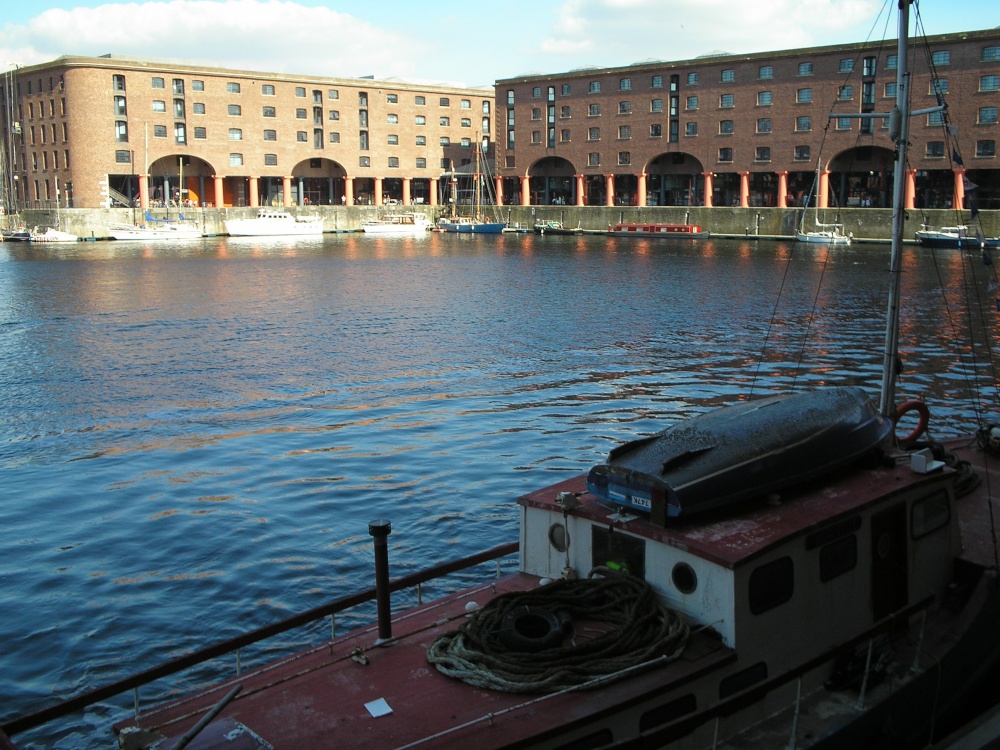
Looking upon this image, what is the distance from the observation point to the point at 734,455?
28.2ft

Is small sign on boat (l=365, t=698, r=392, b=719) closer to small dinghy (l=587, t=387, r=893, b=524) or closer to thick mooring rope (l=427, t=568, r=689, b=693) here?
thick mooring rope (l=427, t=568, r=689, b=693)

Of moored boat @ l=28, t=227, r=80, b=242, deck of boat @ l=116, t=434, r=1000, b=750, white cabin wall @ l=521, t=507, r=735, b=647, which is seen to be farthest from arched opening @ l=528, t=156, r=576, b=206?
deck of boat @ l=116, t=434, r=1000, b=750

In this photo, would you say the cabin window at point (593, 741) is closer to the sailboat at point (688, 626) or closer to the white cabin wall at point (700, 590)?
the sailboat at point (688, 626)

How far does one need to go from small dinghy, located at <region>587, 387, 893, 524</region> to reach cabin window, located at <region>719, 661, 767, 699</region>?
4.40 ft

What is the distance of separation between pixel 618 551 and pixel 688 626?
925 mm

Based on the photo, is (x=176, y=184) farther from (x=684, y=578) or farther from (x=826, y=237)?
(x=684, y=578)

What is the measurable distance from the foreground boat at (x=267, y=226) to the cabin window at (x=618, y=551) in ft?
363

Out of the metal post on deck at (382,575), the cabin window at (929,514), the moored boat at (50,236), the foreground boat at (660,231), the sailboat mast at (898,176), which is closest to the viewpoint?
the metal post on deck at (382,575)

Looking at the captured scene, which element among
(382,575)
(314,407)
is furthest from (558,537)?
(314,407)

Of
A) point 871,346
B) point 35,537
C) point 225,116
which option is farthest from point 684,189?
point 35,537

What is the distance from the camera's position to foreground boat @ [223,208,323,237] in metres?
115

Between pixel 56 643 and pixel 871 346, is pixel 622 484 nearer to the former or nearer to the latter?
pixel 56 643

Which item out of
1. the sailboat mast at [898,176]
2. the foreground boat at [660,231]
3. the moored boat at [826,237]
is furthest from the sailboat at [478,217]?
the sailboat mast at [898,176]

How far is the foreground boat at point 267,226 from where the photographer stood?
115 m
